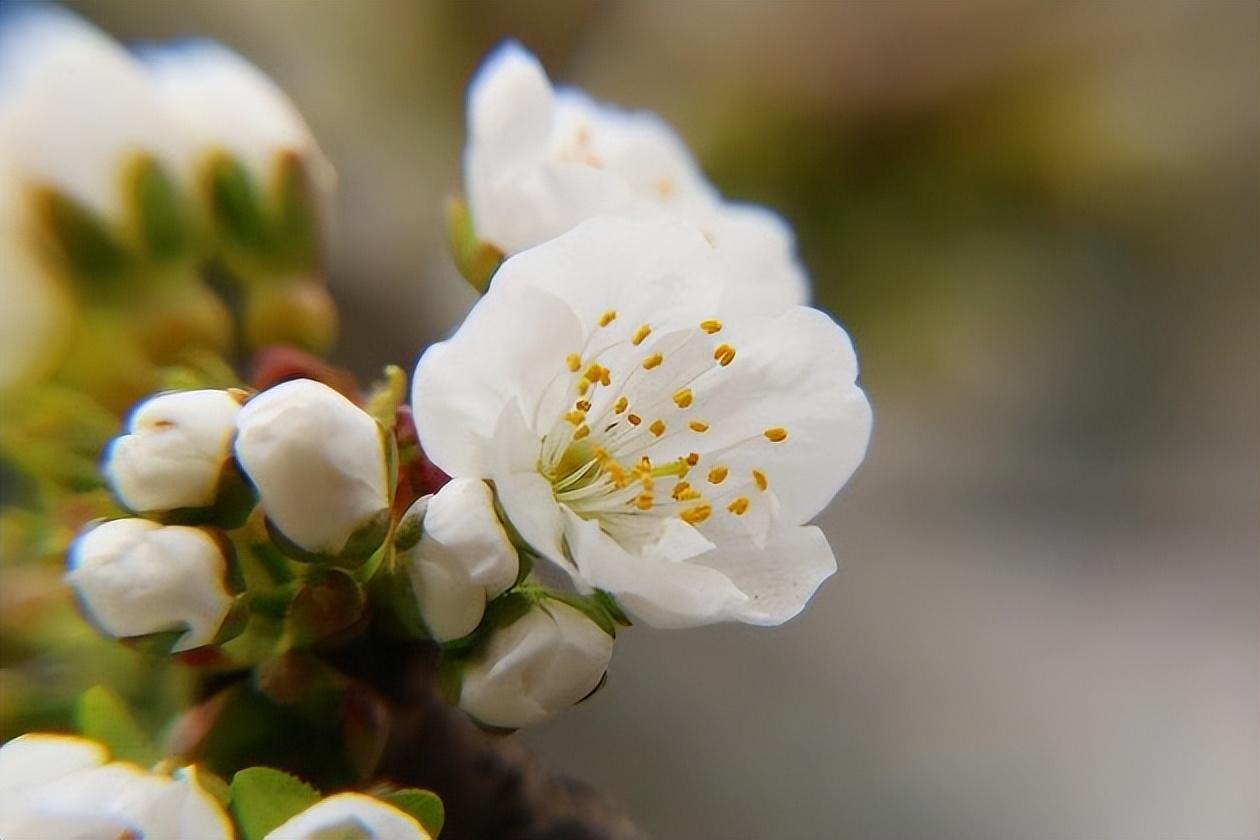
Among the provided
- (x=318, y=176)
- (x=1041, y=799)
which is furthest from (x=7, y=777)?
(x=1041, y=799)

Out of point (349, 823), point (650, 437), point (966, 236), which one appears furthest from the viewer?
point (966, 236)

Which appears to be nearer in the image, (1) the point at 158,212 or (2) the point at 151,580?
(2) the point at 151,580

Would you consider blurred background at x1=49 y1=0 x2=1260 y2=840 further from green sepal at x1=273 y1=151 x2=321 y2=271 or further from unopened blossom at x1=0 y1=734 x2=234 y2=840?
unopened blossom at x1=0 y1=734 x2=234 y2=840

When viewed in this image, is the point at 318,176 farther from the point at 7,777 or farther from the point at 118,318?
the point at 7,777

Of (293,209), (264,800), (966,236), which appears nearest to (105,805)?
(264,800)

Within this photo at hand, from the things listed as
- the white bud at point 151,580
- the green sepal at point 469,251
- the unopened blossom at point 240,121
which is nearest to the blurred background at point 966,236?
the unopened blossom at point 240,121

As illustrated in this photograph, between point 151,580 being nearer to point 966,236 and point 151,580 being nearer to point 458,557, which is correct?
point 458,557

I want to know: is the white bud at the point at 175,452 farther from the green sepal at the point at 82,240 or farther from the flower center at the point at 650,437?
the green sepal at the point at 82,240

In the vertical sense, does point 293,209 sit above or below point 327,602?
above
